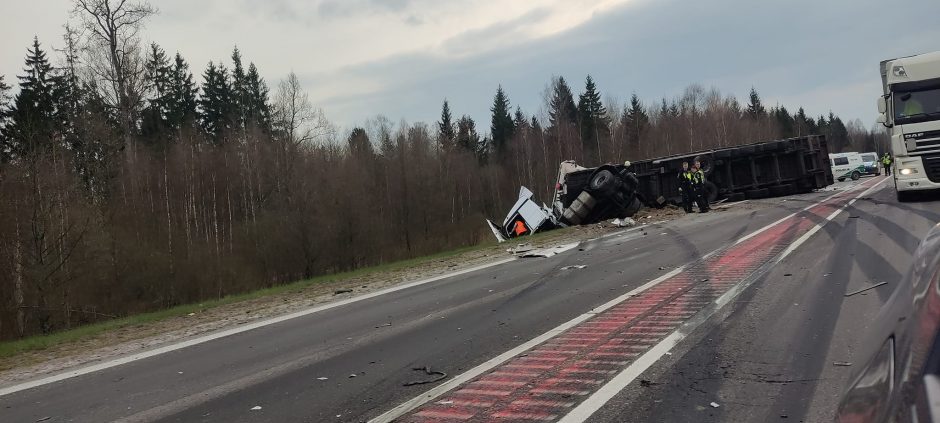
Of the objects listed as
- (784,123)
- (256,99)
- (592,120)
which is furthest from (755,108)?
(256,99)

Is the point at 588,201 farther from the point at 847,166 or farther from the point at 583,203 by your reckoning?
the point at 847,166

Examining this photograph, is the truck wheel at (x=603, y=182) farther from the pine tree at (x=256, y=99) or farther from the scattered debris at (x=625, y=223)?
the pine tree at (x=256, y=99)

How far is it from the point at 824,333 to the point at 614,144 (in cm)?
6625

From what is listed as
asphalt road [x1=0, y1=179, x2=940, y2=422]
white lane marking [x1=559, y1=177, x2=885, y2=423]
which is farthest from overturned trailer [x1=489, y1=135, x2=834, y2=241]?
white lane marking [x1=559, y1=177, x2=885, y2=423]

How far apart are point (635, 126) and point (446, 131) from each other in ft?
81.8

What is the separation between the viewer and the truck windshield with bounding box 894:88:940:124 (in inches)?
574

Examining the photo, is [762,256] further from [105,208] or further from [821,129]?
[821,129]

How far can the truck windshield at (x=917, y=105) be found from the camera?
47.8 ft

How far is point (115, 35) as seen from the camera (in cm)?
3189

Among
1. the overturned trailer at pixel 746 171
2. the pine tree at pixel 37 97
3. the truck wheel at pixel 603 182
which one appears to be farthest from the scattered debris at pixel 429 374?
the pine tree at pixel 37 97

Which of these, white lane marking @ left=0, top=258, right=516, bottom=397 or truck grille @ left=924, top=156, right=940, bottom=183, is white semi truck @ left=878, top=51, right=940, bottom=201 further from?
white lane marking @ left=0, top=258, right=516, bottom=397

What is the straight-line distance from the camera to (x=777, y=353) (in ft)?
16.8

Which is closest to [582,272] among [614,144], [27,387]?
[27,387]

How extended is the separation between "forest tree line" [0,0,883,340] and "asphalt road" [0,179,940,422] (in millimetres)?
16581
